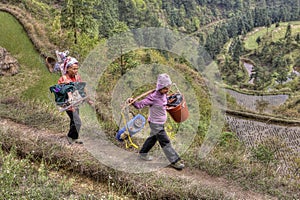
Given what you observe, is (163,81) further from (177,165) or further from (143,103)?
(177,165)

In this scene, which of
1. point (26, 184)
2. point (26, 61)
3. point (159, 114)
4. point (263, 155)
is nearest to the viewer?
point (26, 184)

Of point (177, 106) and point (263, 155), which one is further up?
point (177, 106)

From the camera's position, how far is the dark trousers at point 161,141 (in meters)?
4.70

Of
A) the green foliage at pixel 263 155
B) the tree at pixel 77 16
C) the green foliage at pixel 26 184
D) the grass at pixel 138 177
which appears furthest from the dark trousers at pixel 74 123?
the tree at pixel 77 16

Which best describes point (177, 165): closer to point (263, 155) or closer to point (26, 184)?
point (263, 155)

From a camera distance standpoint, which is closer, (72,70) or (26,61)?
(72,70)

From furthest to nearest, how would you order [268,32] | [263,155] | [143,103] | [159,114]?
1. [268,32]
2. [263,155]
3. [159,114]
4. [143,103]

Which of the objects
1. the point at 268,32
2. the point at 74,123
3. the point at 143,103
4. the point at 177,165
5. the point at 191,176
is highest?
the point at 143,103

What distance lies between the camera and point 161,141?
15.8 ft

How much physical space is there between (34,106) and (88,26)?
23.3 ft

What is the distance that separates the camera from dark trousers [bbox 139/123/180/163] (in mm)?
4695

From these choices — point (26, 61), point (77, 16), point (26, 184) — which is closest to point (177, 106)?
point (26, 184)

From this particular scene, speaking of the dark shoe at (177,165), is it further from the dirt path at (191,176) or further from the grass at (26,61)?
the grass at (26,61)

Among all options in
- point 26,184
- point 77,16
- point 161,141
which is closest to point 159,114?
point 161,141
